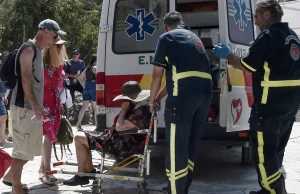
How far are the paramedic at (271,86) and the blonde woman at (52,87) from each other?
2152 millimetres

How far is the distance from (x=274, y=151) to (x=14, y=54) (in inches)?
109

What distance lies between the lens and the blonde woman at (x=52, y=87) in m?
5.42

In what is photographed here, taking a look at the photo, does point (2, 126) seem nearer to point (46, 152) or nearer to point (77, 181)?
point (46, 152)

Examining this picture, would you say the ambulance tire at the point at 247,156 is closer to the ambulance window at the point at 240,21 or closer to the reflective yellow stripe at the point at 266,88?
the ambulance window at the point at 240,21

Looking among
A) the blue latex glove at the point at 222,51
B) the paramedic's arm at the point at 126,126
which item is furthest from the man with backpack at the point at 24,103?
the blue latex glove at the point at 222,51

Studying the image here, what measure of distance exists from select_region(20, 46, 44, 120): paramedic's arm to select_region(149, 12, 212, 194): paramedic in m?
1.25

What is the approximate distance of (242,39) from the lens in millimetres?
6000

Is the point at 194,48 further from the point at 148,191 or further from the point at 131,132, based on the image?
the point at 148,191

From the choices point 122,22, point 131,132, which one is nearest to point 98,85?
point 122,22

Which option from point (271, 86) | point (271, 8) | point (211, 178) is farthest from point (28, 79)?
point (211, 178)

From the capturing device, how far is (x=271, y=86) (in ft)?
14.0

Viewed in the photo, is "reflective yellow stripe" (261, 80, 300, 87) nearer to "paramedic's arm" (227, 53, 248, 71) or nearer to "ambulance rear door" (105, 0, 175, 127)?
"paramedic's arm" (227, 53, 248, 71)

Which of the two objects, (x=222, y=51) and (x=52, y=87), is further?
(x=52, y=87)

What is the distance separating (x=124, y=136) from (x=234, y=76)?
151cm
